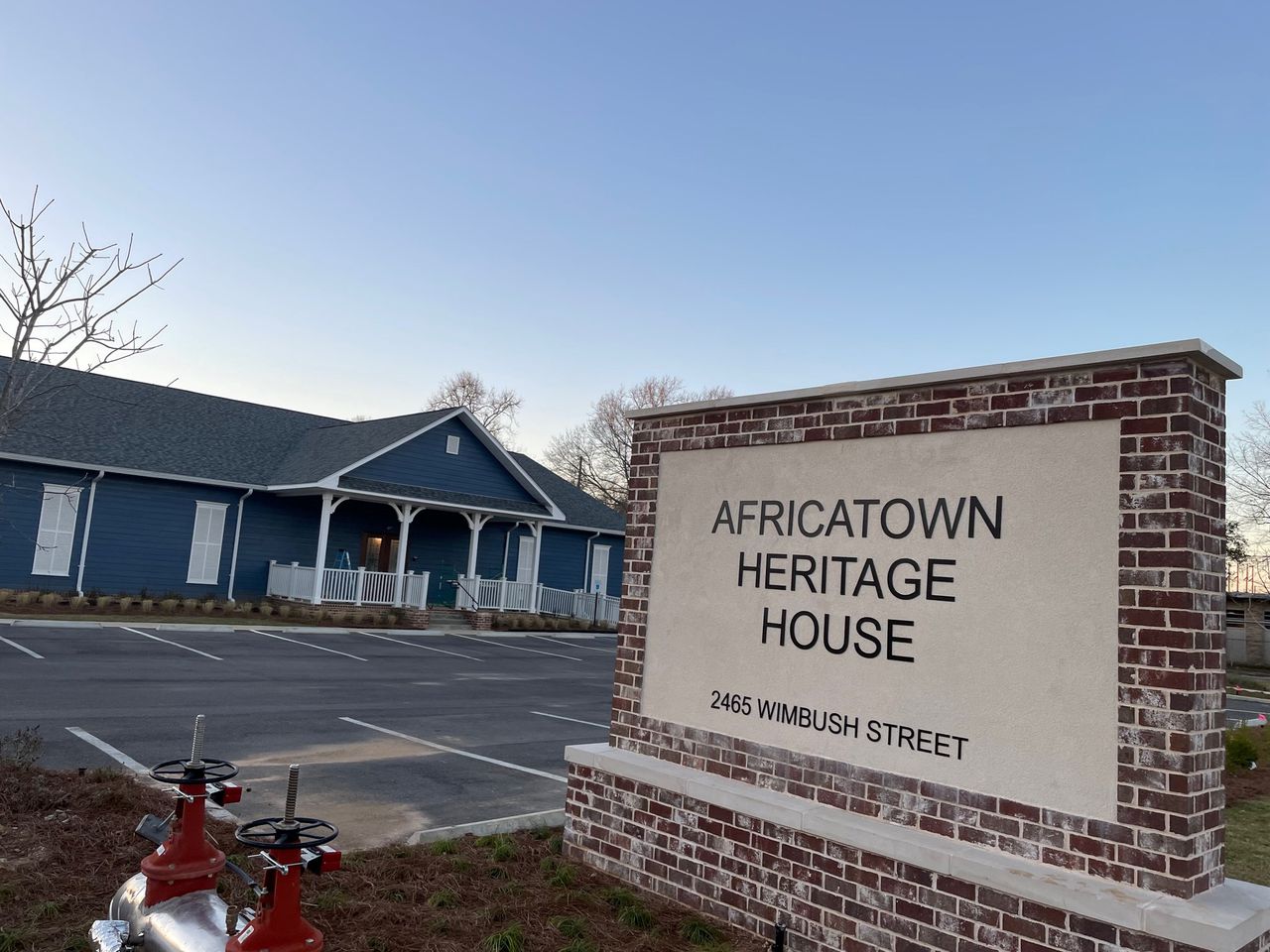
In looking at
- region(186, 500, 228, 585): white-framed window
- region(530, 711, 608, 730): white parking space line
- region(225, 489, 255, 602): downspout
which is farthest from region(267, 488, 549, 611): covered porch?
region(530, 711, 608, 730): white parking space line

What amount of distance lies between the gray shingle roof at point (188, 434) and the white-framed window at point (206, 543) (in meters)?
0.96

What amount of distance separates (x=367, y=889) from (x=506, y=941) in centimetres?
107

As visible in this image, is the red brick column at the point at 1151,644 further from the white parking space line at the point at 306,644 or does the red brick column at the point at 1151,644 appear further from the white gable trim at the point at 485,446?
the white gable trim at the point at 485,446

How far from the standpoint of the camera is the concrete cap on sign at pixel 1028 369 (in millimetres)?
3715

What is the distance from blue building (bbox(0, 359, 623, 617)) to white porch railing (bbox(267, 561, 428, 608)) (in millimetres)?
46

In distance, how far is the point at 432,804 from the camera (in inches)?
280

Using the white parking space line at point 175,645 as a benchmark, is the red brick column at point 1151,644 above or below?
above

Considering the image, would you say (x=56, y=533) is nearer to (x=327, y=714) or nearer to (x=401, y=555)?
(x=401, y=555)

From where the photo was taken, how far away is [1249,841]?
7.73 metres

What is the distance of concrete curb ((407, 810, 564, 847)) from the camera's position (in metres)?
6.00

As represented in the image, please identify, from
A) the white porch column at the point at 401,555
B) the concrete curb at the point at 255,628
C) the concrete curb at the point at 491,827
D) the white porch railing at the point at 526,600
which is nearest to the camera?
the concrete curb at the point at 491,827

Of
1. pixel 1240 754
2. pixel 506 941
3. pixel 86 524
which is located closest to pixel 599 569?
pixel 86 524

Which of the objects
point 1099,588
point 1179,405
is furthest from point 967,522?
point 1179,405

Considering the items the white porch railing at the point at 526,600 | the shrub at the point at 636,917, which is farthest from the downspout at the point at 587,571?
the shrub at the point at 636,917
